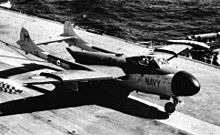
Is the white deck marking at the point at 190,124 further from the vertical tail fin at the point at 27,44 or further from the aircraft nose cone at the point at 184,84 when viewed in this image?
the vertical tail fin at the point at 27,44

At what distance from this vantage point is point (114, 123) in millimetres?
23000

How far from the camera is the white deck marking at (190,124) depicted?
73.8 ft

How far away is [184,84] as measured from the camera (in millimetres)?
22281

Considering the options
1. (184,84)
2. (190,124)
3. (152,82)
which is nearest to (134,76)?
(152,82)

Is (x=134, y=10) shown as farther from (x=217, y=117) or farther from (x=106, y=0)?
(x=217, y=117)

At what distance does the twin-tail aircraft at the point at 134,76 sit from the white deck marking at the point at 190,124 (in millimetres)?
778

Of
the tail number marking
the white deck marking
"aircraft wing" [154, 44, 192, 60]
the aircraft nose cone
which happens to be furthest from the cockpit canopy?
"aircraft wing" [154, 44, 192, 60]

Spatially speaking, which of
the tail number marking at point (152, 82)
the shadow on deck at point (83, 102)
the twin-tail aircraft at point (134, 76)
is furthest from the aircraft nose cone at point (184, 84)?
the shadow on deck at point (83, 102)

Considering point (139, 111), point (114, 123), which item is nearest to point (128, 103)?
point (139, 111)

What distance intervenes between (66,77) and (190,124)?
30.9ft

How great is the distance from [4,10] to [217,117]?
168 feet

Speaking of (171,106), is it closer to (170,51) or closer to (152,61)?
A: (152,61)

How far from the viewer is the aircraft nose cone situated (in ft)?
72.7

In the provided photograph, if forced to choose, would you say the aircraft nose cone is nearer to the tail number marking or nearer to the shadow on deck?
the tail number marking
